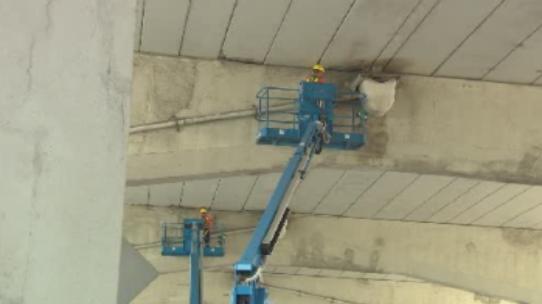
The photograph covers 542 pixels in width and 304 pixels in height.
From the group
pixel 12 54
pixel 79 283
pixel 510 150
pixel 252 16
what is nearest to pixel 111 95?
pixel 12 54

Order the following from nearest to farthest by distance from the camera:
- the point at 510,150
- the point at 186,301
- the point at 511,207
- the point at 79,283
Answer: the point at 79,283
the point at 510,150
the point at 511,207
the point at 186,301

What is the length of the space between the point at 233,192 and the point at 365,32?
7.14 m

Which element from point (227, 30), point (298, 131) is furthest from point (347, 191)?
point (227, 30)

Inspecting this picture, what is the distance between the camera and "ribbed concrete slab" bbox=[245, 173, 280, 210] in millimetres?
16156

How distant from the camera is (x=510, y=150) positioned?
11703 mm

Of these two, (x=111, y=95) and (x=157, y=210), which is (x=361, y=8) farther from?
(x=157, y=210)

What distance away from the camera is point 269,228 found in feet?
28.9

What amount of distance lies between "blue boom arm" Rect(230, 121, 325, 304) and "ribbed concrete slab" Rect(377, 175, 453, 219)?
5.49 meters

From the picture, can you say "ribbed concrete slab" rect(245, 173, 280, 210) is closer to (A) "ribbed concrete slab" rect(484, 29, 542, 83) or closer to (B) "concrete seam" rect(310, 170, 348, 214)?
(B) "concrete seam" rect(310, 170, 348, 214)

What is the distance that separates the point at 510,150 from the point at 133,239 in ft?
27.7

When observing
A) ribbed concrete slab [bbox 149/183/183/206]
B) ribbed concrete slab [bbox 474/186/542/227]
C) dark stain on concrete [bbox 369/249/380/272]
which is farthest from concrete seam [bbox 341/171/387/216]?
ribbed concrete slab [bbox 149/183/183/206]

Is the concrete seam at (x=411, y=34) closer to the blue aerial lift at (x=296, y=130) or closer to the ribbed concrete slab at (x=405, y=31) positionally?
the ribbed concrete slab at (x=405, y=31)

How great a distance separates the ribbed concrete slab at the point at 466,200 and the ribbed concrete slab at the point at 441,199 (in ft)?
0.36

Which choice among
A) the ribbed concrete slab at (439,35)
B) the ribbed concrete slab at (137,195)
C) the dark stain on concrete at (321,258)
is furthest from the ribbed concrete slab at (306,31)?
the dark stain on concrete at (321,258)
